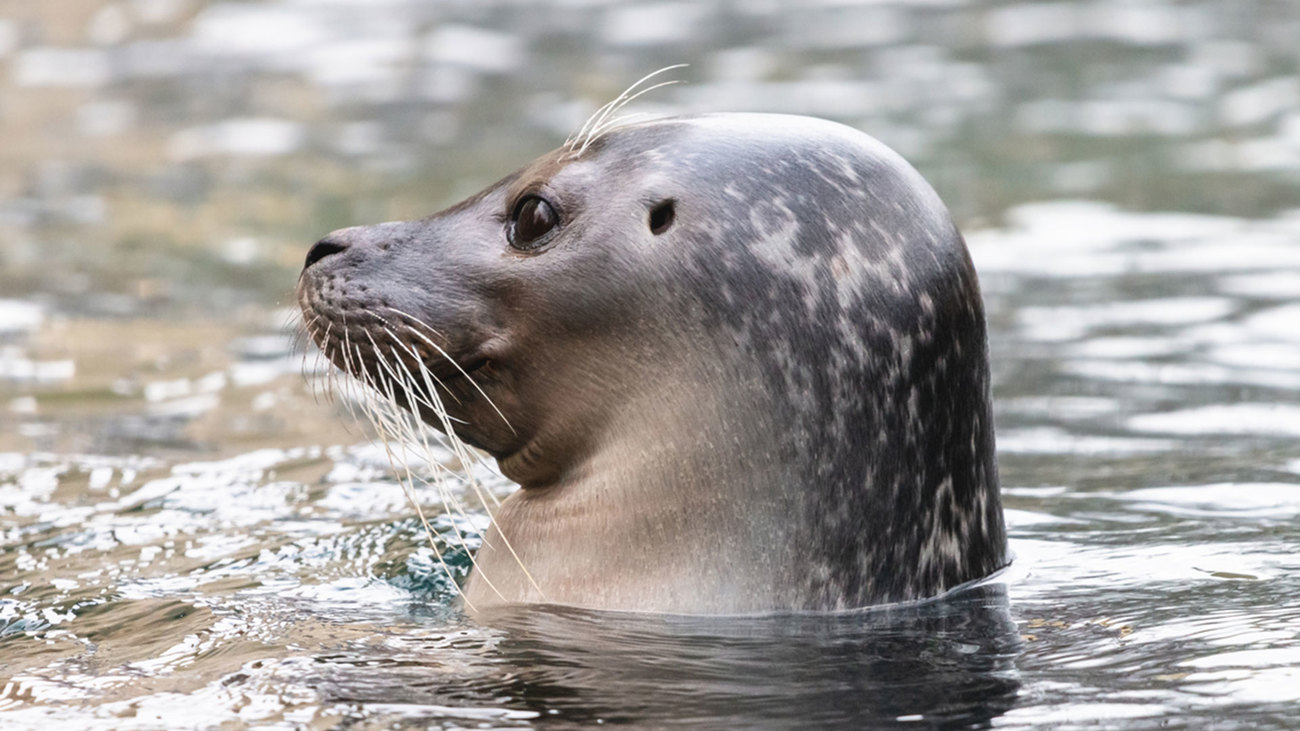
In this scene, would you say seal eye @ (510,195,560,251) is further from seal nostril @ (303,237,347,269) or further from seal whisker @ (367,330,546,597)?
seal nostril @ (303,237,347,269)

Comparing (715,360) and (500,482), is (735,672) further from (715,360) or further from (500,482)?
(500,482)

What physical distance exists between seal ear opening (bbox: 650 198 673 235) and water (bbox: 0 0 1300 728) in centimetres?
97

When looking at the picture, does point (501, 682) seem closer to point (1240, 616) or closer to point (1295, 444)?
point (1240, 616)

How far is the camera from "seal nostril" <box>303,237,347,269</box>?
5566 millimetres

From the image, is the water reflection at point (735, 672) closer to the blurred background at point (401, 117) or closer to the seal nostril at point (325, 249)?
the seal nostril at point (325, 249)

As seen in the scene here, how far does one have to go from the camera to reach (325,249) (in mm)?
5582

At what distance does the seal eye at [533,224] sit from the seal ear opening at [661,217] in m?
0.26

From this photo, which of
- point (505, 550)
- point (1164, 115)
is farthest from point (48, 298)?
point (1164, 115)

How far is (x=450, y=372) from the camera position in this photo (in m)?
5.34

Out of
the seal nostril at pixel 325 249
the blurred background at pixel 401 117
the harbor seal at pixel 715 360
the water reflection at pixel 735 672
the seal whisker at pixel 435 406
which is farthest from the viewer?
the blurred background at pixel 401 117

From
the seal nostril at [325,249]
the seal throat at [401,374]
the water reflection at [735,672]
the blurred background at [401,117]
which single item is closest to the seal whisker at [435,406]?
the seal throat at [401,374]

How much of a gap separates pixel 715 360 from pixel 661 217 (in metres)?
0.40

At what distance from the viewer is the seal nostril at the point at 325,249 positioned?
5.57m

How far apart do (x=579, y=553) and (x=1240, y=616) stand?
1.70 metres
